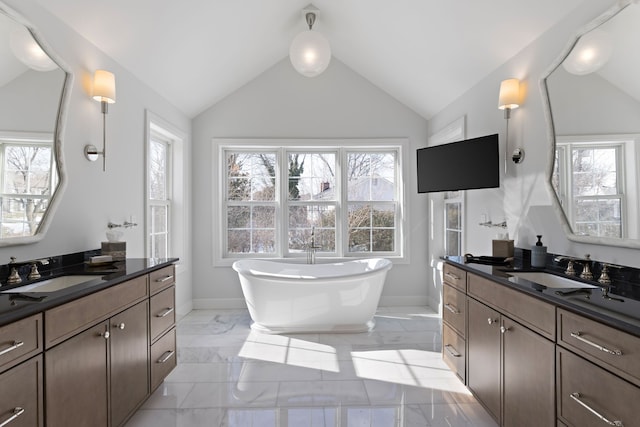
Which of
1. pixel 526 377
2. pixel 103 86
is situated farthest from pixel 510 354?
pixel 103 86

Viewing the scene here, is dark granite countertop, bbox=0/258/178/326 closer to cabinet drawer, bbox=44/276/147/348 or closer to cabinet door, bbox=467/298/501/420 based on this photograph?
cabinet drawer, bbox=44/276/147/348

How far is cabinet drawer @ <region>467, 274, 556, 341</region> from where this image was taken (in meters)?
1.50

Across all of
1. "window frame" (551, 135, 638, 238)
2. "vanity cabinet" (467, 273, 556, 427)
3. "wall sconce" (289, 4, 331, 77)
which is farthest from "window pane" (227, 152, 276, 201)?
"window frame" (551, 135, 638, 238)

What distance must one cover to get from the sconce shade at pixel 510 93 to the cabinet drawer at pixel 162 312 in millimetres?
2778

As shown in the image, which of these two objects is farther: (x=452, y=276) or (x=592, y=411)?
(x=452, y=276)

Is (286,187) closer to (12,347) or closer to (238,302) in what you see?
(238,302)

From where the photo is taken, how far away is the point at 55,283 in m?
1.92

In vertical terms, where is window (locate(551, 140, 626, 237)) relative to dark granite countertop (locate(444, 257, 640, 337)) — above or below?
above

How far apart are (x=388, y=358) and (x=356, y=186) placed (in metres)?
2.27

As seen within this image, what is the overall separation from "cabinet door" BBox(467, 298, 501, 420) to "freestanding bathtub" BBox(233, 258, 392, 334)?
132 centimetres

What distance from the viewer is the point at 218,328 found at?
3713mm

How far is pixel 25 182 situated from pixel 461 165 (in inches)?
119

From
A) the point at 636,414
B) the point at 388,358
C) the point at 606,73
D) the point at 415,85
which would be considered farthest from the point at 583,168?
the point at 415,85

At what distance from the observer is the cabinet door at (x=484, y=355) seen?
1.94m
